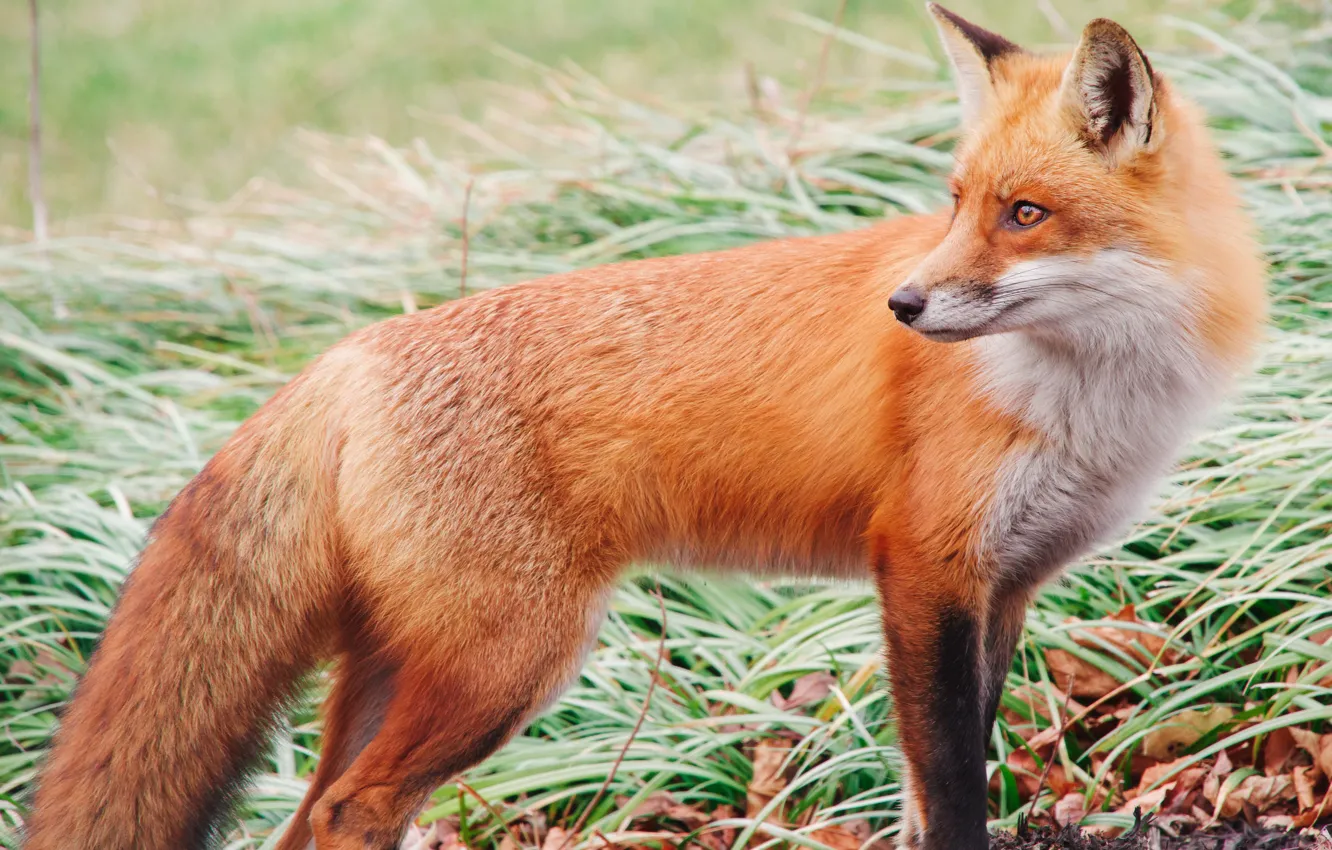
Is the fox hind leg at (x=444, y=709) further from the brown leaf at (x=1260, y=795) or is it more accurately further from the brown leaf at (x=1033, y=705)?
the brown leaf at (x=1260, y=795)

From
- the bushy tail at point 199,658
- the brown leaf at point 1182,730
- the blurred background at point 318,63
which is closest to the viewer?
the bushy tail at point 199,658

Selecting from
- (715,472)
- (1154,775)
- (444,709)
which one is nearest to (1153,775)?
(1154,775)

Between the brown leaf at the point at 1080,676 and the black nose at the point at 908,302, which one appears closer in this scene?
the black nose at the point at 908,302

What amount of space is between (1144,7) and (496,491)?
9.34 meters

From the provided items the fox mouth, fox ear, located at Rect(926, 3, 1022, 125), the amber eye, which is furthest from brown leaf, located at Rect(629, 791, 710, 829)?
fox ear, located at Rect(926, 3, 1022, 125)

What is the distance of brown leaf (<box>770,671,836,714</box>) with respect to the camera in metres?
3.90

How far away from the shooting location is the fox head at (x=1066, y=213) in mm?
2574

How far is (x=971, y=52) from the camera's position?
9.66ft

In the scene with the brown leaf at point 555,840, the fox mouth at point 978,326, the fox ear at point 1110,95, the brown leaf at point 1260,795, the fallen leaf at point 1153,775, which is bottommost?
the brown leaf at point 555,840

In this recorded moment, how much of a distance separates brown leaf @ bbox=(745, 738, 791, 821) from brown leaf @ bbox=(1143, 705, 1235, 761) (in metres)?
1.03

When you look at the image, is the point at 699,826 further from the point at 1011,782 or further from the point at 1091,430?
the point at 1091,430

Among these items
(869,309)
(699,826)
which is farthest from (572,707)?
(869,309)

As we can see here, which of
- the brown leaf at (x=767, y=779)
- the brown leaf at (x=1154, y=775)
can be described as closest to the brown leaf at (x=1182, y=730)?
the brown leaf at (x=1154, y=775)

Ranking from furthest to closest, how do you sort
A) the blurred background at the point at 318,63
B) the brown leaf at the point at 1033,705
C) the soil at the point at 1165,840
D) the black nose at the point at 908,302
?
the blurred background at the point at 318,63 < the brown leaf at the point at 1033,705 < the soil at the point at 1165,840 < the black nose at the point at 908,302
